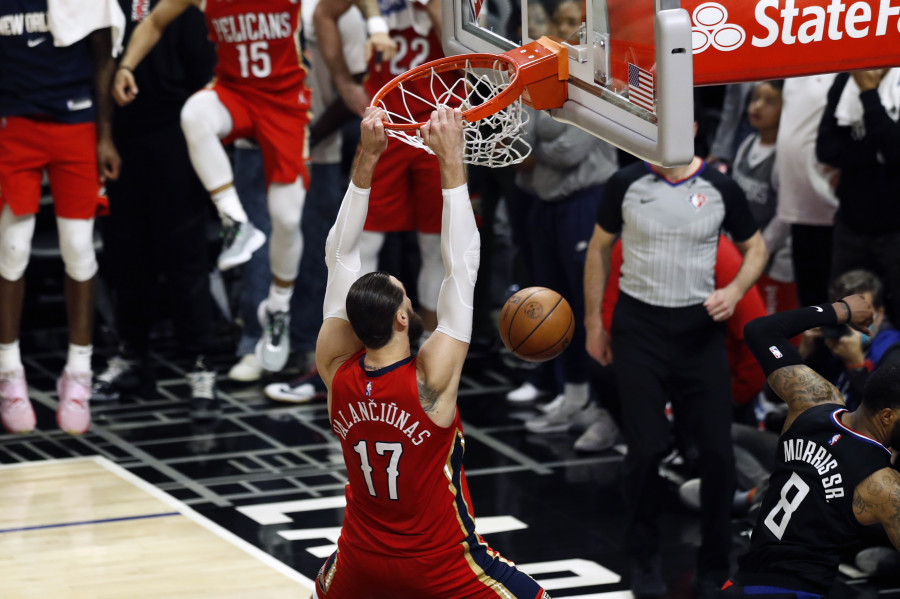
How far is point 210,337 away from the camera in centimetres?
838

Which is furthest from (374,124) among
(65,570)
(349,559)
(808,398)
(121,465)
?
(121,465)

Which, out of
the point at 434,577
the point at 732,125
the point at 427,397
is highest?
the point at 427,397

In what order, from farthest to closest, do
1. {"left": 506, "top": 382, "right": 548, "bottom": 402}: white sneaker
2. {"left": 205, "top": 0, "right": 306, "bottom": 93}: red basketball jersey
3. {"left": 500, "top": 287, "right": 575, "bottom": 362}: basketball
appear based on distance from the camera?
{"left": 506, "top": 382, "right": 548, "bottom": 402}: white sneaker, {"left": 205, "top": 0, "right": 306, "bottom": 93}: red basketball jersey, {"left": 500, "top": 287, "right": 575, "bottom": 362}: basketball

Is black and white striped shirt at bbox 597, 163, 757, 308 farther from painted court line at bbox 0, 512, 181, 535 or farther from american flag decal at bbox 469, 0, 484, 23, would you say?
painted court line at bbox 0, 512, 181, 535

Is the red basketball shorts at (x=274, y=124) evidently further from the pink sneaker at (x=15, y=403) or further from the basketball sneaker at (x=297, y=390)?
the pink sneaker at (x=15, y=403)

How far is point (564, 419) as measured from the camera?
809cm

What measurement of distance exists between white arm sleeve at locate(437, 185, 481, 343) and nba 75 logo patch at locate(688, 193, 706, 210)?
2.00m

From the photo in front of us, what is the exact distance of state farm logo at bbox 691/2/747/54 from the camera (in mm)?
4727

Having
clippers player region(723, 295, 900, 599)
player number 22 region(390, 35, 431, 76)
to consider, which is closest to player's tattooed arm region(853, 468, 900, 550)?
clippers player region(723, 295, 900, 599)

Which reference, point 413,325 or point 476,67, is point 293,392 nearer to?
point 476,67

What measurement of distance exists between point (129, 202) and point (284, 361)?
4.46 feet

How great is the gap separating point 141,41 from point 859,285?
418 cm

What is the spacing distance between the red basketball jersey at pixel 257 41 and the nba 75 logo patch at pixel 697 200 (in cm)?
307

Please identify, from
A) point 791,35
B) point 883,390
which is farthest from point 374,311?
point 791,35
